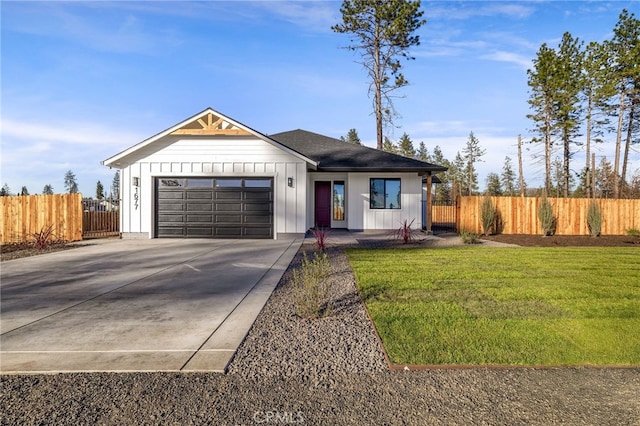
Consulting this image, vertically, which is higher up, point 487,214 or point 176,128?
point 176,128

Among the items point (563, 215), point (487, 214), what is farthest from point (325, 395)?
point (563, 215)

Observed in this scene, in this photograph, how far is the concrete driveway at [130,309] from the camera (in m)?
3.22

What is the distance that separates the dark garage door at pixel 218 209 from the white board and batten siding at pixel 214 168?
32 centimetres

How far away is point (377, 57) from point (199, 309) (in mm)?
22253

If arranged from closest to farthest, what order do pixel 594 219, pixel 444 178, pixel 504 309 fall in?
pixel 504 309
pixel 594 219
pixel 444 178

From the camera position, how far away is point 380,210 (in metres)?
15.6

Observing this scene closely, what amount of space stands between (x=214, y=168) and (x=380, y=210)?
7364mm

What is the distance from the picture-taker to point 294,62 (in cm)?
1494

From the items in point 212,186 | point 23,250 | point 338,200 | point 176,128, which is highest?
point 176,128

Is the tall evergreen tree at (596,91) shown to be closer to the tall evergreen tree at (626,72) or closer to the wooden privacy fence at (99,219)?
the tall evergreen tree at (626,72)

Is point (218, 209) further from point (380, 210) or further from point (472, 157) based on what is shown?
point (472, 157)

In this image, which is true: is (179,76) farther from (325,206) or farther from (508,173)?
(508,173)

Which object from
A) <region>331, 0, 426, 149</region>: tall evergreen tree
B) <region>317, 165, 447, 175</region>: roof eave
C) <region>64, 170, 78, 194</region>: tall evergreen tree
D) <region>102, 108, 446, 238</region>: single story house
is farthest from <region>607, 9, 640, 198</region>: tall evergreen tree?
<region>64, 170, 78, 194</region>: tall evergreen tree

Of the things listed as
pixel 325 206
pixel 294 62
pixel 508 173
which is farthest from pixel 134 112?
pixel 508 173
